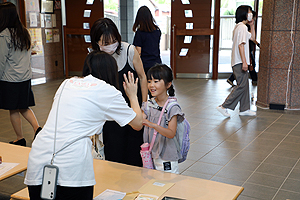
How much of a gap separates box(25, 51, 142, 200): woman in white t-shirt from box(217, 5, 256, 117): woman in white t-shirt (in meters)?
4.08

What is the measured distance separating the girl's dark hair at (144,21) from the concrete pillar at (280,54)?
2714mm

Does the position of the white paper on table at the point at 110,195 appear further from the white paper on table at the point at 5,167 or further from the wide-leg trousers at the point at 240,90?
the wide-leg trousers at the point at 240,90

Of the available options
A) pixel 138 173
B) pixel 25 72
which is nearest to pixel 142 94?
pixel 138 173

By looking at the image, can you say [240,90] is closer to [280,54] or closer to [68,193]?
[280,54]

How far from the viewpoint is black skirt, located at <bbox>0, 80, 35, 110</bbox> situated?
4117mm

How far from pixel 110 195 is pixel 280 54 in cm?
477

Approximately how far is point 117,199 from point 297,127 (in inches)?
155

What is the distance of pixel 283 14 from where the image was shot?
5.71 metres

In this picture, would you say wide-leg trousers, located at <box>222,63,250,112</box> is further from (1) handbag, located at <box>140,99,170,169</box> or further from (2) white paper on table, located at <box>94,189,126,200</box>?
(2) white paper on table, located at <box>94,189,126,200</box>

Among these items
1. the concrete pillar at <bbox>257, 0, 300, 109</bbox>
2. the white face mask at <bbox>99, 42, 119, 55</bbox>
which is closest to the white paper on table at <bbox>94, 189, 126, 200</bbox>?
the white face mask at <bbox>99, 42, 119, 55</bbox>

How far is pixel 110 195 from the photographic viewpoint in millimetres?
1941

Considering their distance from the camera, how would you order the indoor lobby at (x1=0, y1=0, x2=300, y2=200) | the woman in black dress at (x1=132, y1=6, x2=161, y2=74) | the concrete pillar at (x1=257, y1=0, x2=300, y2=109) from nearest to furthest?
the indoor lobby at (x1=0, y1=0, x2=300, y2=200)
the woman in black dress at (x1=132, y1=6, x2=161, y2=74)
the concrete pillar at (x1=257, y1=0, x2=300, y2=109)

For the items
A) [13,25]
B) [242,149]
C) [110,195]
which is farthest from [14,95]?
[242,149]

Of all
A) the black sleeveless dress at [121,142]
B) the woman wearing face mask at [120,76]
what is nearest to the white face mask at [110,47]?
the woman wearing face mask at [120,76]
